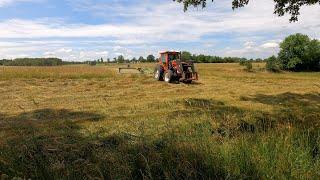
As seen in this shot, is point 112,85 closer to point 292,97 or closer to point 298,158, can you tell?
point 292,97

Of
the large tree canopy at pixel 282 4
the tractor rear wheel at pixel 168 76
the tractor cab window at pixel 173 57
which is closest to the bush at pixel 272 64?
the tractor cab window at pixel 173 57

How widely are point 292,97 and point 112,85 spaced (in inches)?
374

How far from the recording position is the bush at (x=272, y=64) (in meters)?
57.6

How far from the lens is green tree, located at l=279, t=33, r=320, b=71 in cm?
6062

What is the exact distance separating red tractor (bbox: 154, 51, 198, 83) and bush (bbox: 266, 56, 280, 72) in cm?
3273

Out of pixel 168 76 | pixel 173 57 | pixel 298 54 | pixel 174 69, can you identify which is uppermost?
pixel 173 57

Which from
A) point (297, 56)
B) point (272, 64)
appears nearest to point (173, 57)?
point (272, 64)

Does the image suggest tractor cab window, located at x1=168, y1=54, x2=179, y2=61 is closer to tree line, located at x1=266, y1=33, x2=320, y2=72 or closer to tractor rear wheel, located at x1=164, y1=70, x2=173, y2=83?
tractor rear wheel, located at x1=164, y1=70, x2=173, y2=83

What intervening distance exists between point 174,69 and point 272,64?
115 feet

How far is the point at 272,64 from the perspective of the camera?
5825cm

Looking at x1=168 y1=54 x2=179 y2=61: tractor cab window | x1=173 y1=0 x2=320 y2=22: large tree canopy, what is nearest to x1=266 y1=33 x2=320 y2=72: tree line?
x1=168 y1=54 x2=179 y2=61: tractor cab window

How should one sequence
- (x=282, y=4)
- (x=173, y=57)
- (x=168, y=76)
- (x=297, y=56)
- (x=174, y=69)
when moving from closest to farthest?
(x=282, y=4) → (x=168, y=76) → (x=174, y=69) → (x=173, y=57) → (x=297, y=56)

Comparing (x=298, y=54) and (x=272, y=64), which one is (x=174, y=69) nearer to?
(x=272, y=64)

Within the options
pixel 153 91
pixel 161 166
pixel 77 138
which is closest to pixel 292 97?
pixel 153 91
